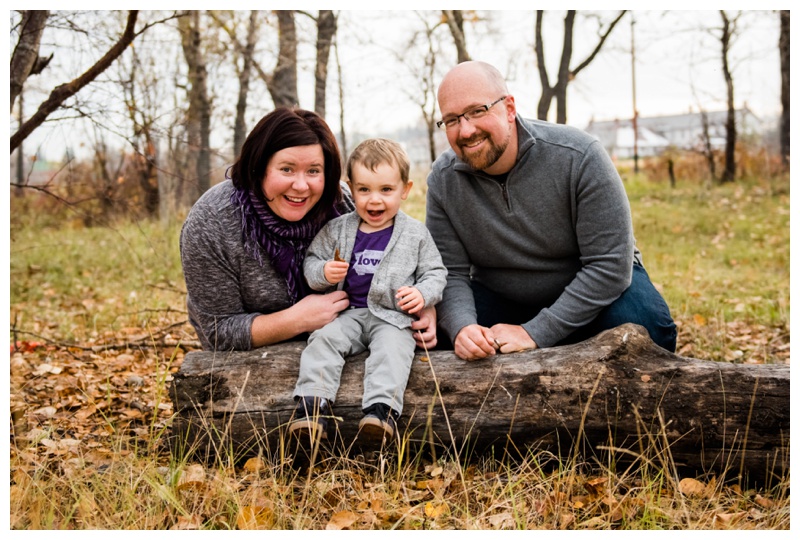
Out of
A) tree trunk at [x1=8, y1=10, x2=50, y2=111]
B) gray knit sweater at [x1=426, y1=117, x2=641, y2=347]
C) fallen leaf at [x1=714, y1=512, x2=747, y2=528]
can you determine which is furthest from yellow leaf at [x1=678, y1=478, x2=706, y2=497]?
tree trunk at [x1=8, y1=10, x2=50, y2=111]

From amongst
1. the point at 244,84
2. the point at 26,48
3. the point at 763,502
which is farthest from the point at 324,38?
Answer: the point at 763,502

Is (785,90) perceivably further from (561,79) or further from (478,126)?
Answer: (478,126)

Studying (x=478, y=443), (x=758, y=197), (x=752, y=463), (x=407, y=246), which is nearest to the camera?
(x=752, y=463)

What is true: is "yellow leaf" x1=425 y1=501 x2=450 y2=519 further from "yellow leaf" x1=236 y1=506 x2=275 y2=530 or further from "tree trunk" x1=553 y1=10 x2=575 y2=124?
"tree trunk" x1=553 y1=10 x2=575 y2=124

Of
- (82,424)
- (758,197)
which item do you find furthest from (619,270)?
(758,197)

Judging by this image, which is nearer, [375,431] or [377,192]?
[375,431]

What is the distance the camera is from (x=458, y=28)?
9836mm

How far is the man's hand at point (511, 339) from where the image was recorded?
2918mm

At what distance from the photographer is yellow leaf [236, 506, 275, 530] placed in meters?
2.34

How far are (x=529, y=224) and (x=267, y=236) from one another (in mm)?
1249
